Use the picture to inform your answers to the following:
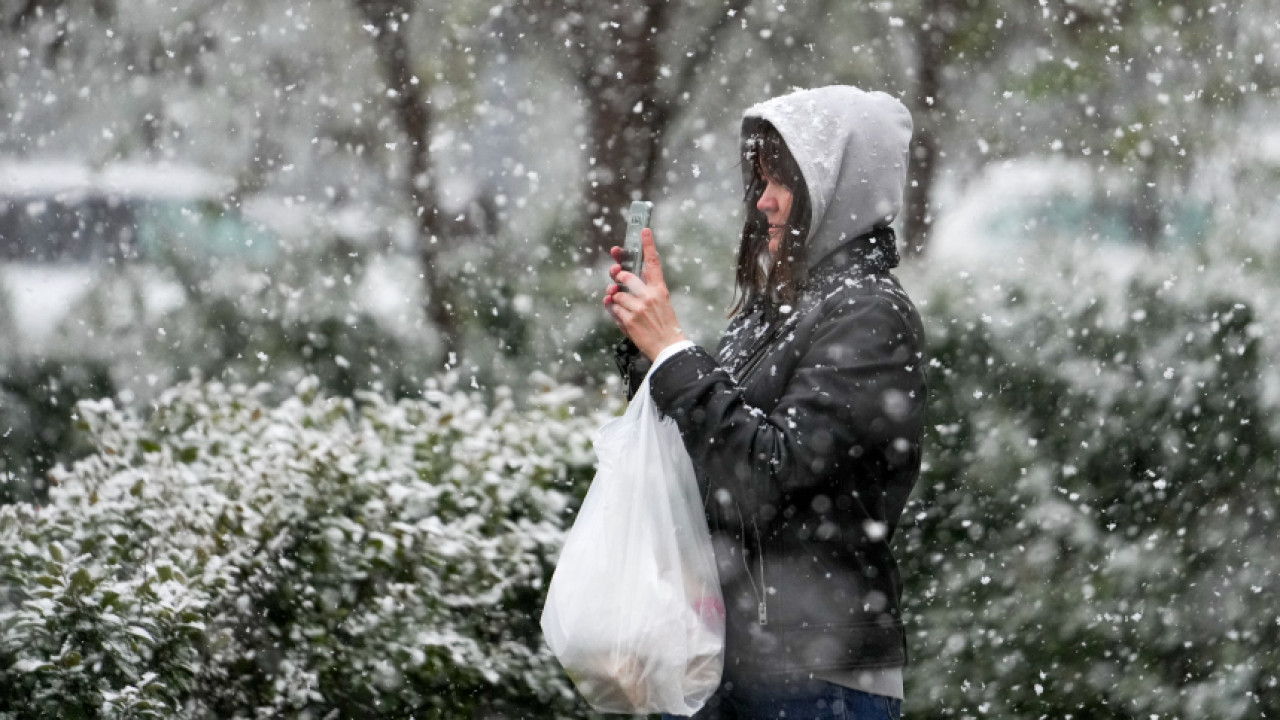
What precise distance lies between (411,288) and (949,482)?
13.6 feet

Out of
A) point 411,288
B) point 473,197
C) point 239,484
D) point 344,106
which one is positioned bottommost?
point 239,484

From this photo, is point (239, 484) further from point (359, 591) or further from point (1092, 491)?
point (1092, 491)

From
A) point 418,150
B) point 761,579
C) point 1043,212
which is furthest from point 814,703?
point 418,150

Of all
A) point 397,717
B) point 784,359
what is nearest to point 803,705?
point 784,359

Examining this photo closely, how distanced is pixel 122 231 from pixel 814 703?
6499mm

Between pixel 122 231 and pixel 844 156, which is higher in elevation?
pixel 122 231

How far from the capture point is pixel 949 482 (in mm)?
3936

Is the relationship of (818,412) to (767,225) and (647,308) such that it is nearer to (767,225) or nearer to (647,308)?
(647,308)

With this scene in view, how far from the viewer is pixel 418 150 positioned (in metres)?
7.58

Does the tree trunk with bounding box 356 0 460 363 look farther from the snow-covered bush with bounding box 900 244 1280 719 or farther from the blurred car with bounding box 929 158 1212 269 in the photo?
the snow-covered bush with bounding box 900 244 1280 719

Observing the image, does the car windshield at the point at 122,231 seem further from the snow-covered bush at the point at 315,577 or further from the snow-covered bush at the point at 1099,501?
the snow-covered bush at the point at 1099,501

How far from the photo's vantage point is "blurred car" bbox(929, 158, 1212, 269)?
6.35m

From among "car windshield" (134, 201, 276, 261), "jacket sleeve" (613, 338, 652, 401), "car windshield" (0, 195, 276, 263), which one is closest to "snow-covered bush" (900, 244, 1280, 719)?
"jacket sleeve" (613, 338, 652, 401)

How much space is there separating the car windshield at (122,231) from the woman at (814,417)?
5.78m
